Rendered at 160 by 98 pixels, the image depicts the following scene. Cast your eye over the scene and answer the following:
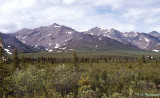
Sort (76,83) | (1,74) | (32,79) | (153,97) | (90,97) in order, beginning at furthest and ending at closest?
(76,83), (1,74), (32,79), (90,97), (153,97)

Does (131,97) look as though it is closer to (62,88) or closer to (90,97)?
(90,97)

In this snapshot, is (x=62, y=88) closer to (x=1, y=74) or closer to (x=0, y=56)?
(x=1, y=74)

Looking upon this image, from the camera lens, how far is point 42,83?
15.4 m

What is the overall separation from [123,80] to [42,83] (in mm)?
13334

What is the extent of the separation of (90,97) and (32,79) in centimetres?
633

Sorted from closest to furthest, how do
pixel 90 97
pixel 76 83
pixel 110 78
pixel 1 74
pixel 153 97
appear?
pixel 153 97, pixel 90 97, pixel 1 74, pixel 76 83, pixel 110 78

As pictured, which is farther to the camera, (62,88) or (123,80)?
(123,80)

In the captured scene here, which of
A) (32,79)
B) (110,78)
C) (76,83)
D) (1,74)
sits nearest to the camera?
(32,79)

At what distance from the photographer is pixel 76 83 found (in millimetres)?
19547

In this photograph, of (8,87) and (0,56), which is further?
(0,56)

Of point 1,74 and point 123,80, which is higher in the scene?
point 1,74

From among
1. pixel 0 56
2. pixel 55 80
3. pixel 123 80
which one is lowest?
pixel 123 80

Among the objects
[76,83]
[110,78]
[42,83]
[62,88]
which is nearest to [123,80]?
[110,78]

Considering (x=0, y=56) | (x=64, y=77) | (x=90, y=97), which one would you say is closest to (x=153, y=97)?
(x=90, y=97)
